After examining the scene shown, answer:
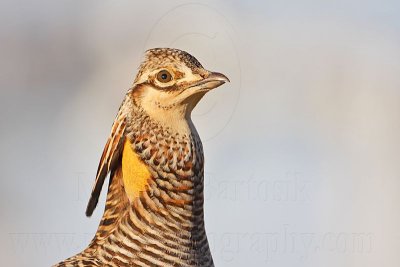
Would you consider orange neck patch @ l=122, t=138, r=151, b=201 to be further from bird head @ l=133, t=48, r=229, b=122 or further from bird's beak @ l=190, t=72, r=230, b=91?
bird's beak @ l=190, t=72, r=230, b=91

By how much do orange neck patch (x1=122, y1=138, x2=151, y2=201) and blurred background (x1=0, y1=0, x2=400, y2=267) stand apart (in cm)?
455

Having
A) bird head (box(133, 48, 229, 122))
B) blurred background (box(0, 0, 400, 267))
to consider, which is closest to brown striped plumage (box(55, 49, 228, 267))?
bird head (box(133, 48, 229, 122))

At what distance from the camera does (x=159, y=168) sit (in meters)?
5.14

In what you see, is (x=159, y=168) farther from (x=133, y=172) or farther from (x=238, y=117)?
(x=238, y=117)

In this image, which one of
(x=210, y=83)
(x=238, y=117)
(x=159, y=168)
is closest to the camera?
(x=210, y=83)

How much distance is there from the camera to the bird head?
501 centimetres

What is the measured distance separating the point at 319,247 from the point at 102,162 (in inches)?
191

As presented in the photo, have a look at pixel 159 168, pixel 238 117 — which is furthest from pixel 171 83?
pixel 238 117

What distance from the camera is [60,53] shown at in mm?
13078

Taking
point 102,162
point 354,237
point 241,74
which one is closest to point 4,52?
point 241,74

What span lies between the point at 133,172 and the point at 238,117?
→ 27.8 ft

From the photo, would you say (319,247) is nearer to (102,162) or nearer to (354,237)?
(354,237)

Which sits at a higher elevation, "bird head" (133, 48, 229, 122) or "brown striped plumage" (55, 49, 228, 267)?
"bird head" (133, 48, 229, 122)

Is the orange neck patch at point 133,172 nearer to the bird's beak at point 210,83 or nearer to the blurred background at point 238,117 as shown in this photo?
the bird's beak at point 210,83
